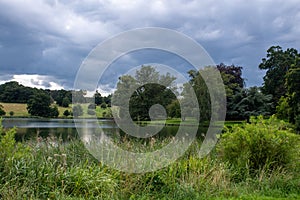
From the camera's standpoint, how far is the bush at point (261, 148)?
6.31 metres

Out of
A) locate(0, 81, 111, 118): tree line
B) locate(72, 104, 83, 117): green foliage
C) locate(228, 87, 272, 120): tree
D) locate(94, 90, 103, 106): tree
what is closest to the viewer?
locate(72, 104, 83, 117): green foliage

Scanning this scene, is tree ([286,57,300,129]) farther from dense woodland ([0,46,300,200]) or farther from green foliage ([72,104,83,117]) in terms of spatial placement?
green foliage ([72,104,83,117])

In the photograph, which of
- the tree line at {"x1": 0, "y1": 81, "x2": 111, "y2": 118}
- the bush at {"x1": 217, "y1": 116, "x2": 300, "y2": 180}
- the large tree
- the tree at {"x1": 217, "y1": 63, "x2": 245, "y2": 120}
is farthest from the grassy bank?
the tree at {"x1": 217, "y1": 63, "x2": 245, "y2": 120}

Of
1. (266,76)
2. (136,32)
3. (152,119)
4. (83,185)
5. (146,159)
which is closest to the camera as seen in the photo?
(83,185)

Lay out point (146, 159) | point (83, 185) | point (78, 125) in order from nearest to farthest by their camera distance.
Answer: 1. point (83, 185)
2. point (146, 159)
3. point (78, 125)

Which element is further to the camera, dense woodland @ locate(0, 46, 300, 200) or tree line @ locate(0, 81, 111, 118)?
tree line @ locate(0, 81, 111, 118)

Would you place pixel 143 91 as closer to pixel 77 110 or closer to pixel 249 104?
pixel 77 110

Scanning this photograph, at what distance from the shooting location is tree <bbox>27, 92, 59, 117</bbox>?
941 inches

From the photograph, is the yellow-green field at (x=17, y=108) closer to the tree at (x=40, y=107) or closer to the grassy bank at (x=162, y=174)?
the tree at (x=40, y=107)

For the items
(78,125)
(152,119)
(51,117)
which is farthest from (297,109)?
(51,117)

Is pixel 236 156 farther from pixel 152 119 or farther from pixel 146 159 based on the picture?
pixel 152 119

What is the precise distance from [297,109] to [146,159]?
1946 centimetres

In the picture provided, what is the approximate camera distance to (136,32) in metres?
7.75

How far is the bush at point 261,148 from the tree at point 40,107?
772 inches
